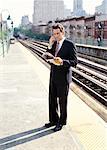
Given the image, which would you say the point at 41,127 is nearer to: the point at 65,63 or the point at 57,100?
the point at 57,100

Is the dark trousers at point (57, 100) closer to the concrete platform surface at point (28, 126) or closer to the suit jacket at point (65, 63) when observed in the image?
the suit jacket at point (65, 63)

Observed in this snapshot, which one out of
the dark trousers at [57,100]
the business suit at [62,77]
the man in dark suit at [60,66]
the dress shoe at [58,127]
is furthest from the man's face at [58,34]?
the dress shoe at [58,127]

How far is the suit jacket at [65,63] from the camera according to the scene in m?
6.09

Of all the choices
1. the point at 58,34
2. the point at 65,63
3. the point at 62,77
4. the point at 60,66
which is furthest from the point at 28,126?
the point at 58,34

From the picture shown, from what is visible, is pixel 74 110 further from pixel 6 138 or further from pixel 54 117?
pixel 6 138

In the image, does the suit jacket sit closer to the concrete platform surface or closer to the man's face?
the man's face

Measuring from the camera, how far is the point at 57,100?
6723 millimetres

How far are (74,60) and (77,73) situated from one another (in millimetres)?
12016

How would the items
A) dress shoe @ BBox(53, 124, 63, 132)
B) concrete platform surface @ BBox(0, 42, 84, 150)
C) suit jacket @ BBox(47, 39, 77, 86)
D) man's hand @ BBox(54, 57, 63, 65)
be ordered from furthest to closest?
1. dress shoe @ BBox(53, 124, 63, 132)
2. suit jacket @ BBox(47, 39, 77, 86)
3. man's hand @ BBox(54, 57, 63, 65)
4. concrete platform surface @ BBox(0, 42, 84, 150)

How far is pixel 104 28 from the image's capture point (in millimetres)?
56531

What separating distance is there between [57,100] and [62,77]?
2.18 ft

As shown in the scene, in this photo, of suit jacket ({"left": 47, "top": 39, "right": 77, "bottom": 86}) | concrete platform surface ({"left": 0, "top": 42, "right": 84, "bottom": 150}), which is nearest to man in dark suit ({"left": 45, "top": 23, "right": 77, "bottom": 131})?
suit jacket ({"left": 47, "top": 39, "right": 77, "bottom": 86})

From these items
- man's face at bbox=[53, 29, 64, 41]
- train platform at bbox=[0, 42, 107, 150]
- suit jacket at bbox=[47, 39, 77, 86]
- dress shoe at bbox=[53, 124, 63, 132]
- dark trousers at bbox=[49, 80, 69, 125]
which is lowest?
train platform at bbox=[0, 42, 107, 150]

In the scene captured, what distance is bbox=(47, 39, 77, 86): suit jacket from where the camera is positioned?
609 centimetres
